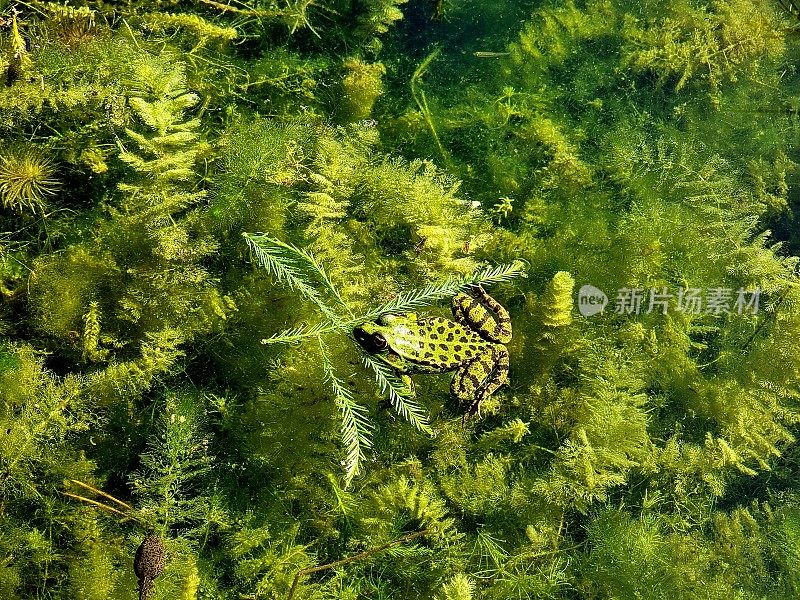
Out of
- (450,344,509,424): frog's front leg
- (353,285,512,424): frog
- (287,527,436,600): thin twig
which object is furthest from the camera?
(450,344,509,424): frog's front leg

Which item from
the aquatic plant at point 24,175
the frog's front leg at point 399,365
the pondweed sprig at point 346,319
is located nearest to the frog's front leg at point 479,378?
the frog's front leg at point 399,365

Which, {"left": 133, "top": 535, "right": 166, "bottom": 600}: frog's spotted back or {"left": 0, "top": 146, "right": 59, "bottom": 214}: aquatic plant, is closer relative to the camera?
{"left": 133, "top": 535, "right": 166, "bottom": 600}: frog's spotted back

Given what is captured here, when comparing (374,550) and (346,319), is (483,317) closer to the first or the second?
(346,319)

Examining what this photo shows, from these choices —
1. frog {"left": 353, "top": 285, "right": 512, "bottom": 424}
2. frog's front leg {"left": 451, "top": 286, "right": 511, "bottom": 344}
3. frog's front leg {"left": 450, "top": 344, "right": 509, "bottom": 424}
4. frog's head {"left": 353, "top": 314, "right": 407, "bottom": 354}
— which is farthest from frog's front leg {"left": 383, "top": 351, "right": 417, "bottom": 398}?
frog's front leg {"left": 451, "top": 286, "right": 511, "bottom": 344}

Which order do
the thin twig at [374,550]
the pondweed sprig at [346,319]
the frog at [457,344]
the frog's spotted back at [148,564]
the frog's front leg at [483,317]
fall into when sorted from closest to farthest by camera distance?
the pondweed sprig at [346,319] < the frog's spotted back at [148,564] < the thin twig at [374,550] < the frog at [457,344] < the frog's front leg at [483,317]

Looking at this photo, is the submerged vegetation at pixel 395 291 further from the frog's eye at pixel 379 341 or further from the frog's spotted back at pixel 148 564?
the frog's eye at pixel 379 341

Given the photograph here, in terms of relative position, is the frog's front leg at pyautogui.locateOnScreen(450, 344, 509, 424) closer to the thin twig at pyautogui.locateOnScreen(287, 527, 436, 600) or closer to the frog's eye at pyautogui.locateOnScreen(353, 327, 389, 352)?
the frog's eye at pyautogui.locateOnScreen(353, 327, 389, 352)

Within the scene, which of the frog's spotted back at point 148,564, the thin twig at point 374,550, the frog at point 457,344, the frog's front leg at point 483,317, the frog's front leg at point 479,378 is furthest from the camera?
the frog's front leg at point 483,317

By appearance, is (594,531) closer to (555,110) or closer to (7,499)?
(555,110)
